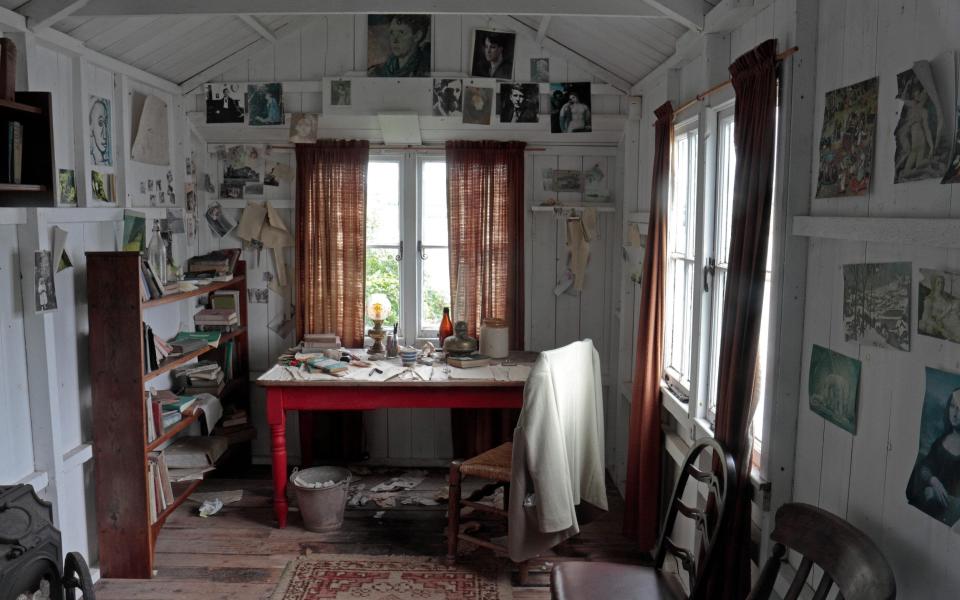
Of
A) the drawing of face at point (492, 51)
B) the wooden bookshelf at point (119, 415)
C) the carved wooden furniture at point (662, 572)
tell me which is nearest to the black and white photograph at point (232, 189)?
the wooden bookshelf at point (119, 415)

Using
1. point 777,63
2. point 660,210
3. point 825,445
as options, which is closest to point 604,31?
point 660,210

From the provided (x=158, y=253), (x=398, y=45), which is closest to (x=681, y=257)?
(x=398, y=45)

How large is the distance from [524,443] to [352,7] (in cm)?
200

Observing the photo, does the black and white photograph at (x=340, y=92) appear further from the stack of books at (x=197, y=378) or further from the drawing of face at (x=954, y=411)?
the drawing of face at (x=954, y=411)

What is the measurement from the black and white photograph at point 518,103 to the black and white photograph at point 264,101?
1.40 meters

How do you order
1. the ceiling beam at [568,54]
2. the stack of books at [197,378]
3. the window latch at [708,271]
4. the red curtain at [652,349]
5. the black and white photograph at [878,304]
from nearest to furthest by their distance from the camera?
the black and white photograph at [878,304] → the window latch at [708,271] → the red curtain at [652,349] → the stack of books at [197,378] → the ceiling beam at [568,54]

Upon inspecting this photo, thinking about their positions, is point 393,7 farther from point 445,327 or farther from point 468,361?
point 445,327

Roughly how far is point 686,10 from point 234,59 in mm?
2861

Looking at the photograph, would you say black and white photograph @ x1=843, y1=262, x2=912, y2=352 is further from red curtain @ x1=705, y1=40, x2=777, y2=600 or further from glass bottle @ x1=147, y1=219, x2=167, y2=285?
glass bottle @ x1=147, y1=219, x2=167, y2=285

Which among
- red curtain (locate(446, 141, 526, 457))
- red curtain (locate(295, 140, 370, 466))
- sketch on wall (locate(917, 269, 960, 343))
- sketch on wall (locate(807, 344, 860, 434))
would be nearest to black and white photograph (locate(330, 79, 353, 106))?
red curtain (locate(295, 140, 370, 466))

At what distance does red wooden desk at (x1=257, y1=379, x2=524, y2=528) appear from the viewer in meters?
3.95

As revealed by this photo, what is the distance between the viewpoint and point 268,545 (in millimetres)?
3824

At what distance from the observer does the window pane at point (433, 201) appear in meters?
4.78

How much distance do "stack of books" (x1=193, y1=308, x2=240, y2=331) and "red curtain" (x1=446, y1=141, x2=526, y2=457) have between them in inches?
55.7
